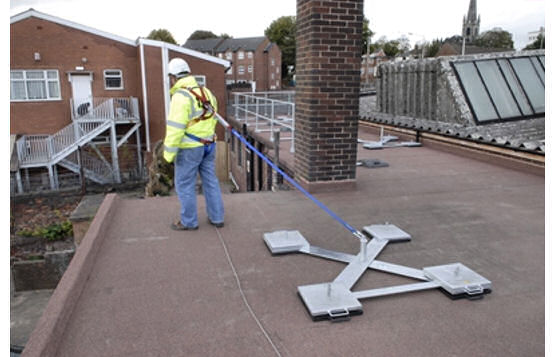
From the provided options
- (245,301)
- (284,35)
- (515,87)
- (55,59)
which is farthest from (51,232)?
(284,35)

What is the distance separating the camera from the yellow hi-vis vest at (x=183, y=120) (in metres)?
4.08

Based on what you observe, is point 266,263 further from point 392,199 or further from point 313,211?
point 392,199

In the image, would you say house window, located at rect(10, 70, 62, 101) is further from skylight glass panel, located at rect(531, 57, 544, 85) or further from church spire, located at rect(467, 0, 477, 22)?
church spire, located at rect(467, 0, 477, 22)

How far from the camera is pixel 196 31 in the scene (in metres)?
74.3

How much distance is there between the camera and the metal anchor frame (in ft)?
9.30

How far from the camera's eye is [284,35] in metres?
65.2

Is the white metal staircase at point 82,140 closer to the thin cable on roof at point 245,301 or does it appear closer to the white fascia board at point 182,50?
the white fascia board at point 182,50

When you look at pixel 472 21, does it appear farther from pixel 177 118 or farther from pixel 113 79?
pixel 177 118

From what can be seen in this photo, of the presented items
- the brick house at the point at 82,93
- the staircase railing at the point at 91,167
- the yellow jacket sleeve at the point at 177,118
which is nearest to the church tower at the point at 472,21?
the brick house at the point at 82,93

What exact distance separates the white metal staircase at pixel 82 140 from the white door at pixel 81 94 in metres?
0.10

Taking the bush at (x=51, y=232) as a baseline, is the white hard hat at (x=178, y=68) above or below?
above

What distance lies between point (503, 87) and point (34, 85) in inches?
868

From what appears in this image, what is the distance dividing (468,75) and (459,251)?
7.73 metres

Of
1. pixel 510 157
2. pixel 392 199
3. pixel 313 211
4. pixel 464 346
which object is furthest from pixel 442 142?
pixel 464 346
